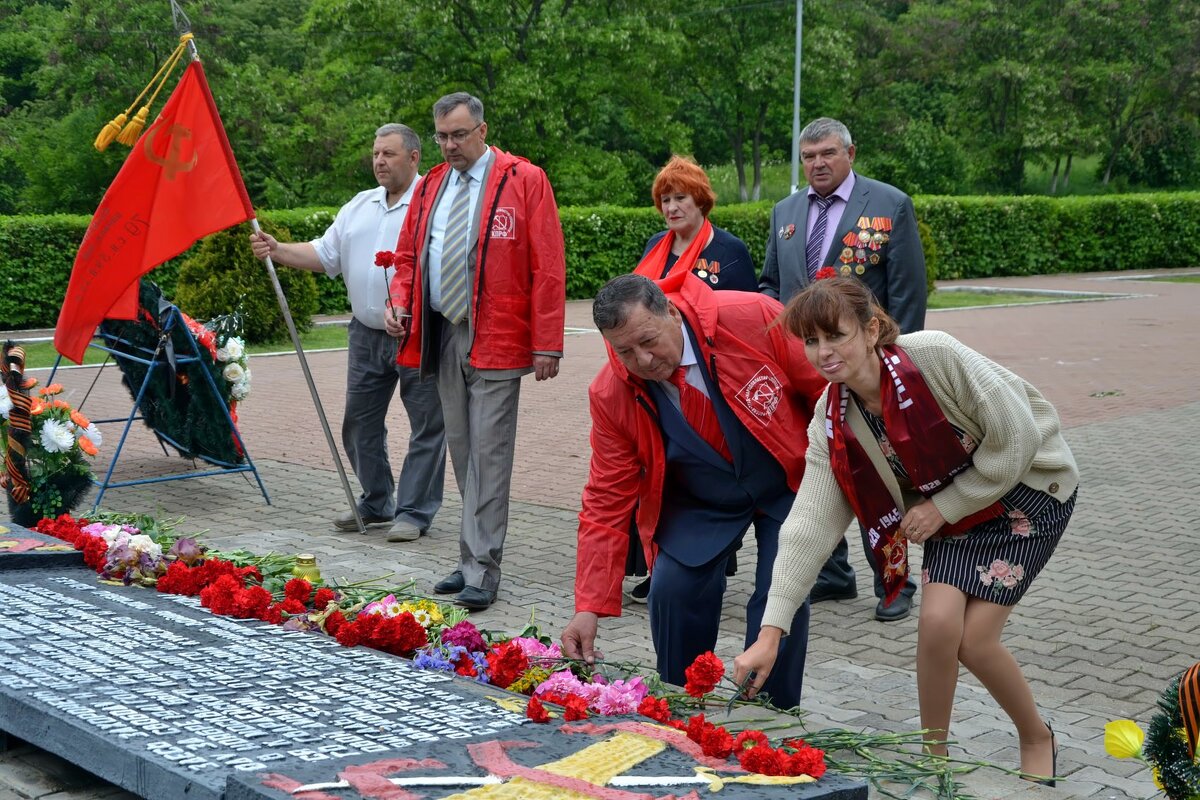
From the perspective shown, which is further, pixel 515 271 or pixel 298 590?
pixel 515 271

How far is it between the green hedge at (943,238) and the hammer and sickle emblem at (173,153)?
9503 millimetres

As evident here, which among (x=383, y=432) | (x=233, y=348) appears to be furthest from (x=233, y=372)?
(x=383, y=432)

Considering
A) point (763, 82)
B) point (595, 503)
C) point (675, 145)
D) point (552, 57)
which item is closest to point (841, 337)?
→ point (595, 503)

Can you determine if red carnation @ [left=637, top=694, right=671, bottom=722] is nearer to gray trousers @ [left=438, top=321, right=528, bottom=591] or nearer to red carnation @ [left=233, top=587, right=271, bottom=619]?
red carnation @ [left=233, top=587, right=271, bottom=619]

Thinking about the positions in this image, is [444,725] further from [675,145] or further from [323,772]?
[675,145]

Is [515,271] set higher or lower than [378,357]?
higher

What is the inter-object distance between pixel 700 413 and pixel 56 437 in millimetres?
4036

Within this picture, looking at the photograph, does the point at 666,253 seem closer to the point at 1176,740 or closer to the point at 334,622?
the point at 334,622

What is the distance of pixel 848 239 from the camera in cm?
556

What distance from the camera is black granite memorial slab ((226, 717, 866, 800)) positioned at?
109 inches

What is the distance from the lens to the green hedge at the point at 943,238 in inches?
707

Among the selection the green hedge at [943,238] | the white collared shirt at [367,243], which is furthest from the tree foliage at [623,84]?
the white collared shirt at [367,243]

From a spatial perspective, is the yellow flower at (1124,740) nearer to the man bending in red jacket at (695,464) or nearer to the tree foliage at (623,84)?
the man bending in red jacket at (695,464)

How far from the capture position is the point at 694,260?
5656 mm
